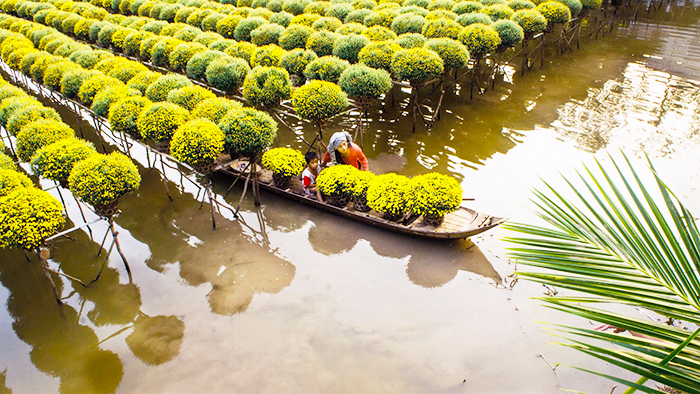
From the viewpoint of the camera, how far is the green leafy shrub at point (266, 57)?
13133 mm

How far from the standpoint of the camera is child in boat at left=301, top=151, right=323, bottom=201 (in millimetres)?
9195

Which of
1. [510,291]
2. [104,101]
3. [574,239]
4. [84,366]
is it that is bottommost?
[84,366]

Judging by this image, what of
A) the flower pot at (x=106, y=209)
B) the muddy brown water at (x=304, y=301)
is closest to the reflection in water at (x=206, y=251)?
the muddy brown water at (x=304, y=301)

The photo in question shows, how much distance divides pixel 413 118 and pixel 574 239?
1020cm

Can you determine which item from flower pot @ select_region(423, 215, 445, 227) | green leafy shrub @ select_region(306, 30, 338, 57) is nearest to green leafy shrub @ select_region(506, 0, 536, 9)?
green leafy shrub @ select_region(306, 30, 338, 57)

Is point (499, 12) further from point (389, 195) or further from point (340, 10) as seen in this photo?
point (389, 195)

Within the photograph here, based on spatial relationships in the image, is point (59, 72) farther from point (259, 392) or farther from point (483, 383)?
point (483, 383)

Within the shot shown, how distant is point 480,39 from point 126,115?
10.3m

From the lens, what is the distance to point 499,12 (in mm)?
15328

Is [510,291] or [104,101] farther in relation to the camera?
[104,101]

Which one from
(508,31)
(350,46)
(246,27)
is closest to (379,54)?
(350,46)

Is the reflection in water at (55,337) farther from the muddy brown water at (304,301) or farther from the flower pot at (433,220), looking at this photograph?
the flower pot at (433,220)

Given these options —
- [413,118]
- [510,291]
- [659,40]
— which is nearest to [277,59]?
[413,118]

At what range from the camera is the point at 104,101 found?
410 inches
